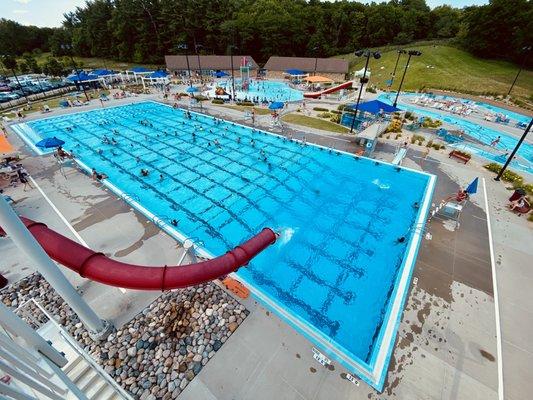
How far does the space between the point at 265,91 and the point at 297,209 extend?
39500 mm

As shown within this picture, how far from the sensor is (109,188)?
1664 cm

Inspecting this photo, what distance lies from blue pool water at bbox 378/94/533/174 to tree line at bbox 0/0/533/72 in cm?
5140

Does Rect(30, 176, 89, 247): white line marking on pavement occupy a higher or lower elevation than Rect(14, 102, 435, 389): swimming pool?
higher

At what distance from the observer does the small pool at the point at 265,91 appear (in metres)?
42.9

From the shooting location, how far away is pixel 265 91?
4881 cm

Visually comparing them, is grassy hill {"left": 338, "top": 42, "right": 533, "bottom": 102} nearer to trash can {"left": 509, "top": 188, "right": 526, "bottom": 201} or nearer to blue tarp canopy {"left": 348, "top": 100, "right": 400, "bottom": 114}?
blue tarp canopy {"left": 348, "top": 100, "right": 400, "bottom": 114}

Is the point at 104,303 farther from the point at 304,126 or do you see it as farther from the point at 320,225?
the point at 304,126

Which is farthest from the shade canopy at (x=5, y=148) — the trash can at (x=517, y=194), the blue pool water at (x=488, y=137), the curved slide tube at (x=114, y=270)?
the blue pool water at (x=488, y=137)

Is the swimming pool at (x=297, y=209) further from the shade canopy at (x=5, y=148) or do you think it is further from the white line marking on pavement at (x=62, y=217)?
the shade canopy at (x=5, y=148)

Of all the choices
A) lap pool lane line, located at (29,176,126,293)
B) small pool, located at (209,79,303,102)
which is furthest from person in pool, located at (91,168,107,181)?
small pool, located at (209,79,303,102)

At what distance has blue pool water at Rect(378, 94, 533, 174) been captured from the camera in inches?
876

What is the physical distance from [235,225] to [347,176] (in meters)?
10.3

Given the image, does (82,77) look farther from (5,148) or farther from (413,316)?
(413,316)

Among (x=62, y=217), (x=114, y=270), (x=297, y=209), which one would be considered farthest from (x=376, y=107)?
(x=62, y=217)
